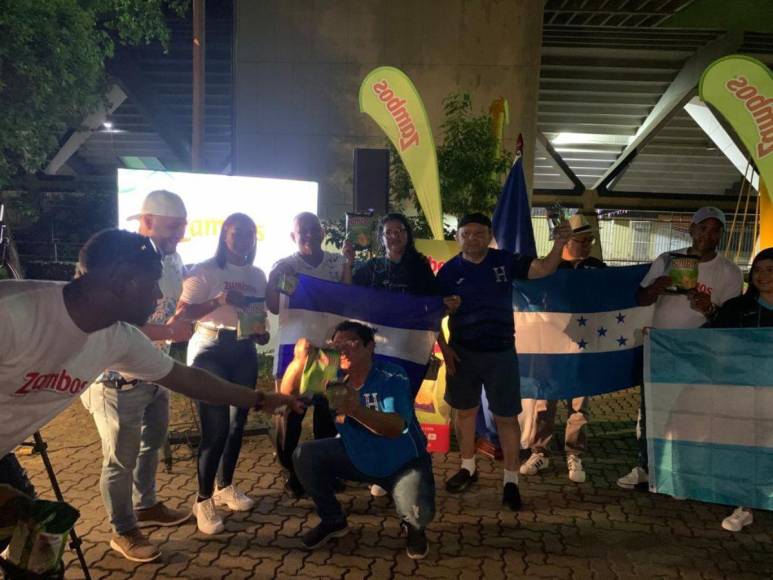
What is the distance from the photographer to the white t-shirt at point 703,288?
165 inches

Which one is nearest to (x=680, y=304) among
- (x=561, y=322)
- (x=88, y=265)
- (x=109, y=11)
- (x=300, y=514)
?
(x=561, y=322)

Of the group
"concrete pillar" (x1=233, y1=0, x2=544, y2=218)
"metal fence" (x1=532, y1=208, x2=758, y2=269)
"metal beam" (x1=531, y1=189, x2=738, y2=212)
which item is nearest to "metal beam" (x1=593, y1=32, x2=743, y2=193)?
"metal beam" (x1=531, y1=189, x2=738, y2=212)

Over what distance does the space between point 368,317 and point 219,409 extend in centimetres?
126

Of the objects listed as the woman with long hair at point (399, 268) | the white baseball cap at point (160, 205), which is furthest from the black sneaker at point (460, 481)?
the white baseball cap at point (160, 205)

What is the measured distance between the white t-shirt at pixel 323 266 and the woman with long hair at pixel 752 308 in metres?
2.79

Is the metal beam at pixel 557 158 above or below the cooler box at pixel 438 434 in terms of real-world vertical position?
above

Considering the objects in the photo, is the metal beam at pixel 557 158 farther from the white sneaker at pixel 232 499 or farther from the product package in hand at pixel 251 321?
the white sneaker at pixel 232 499

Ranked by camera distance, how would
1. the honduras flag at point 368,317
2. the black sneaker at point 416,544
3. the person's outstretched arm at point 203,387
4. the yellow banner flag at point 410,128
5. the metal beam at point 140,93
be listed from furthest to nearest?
1. the metal beam at point 140,93
2. the yellow banner flag at point 410,128
3. the honduras flag at point 368,317
4. the black sneaker at point 416,544
5. the person's outstretched arm at point 203,387

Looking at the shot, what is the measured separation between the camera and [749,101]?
471 cm

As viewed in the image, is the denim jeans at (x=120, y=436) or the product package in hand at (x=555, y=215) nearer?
the denim jeans at (x=120, y=436)

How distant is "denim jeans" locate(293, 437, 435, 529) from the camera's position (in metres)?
3.30

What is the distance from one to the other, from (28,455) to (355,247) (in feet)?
10.7

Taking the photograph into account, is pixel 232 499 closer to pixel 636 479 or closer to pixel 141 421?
pixel 141 421

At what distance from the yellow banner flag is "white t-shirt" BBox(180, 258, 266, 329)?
2837mm
